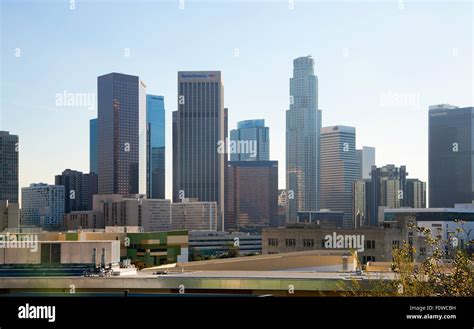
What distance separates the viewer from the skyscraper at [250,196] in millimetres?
41078

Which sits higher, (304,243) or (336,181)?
(336,181)

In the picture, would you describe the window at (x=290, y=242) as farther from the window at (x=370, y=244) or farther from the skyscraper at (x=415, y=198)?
the skyscraper at (x=415, y=198)

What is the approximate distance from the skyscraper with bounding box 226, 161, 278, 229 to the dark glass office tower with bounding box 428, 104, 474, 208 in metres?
14.0

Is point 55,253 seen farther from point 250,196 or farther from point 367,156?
point 250,196

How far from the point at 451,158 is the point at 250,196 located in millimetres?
26929

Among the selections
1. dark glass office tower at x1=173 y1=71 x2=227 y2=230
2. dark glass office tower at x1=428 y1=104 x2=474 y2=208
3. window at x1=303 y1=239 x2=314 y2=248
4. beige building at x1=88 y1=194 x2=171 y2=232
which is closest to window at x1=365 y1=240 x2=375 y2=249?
window at x1=303 y1=239 x2=314 y2=248

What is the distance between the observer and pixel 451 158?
760 inches

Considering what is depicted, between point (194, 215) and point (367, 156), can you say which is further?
point (194, 215)

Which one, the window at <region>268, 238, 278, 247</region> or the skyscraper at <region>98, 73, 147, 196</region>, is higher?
the skyscraper at <region>98, 73, 147, 196</region>

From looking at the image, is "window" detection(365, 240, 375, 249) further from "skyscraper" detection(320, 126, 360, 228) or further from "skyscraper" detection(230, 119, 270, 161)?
"skyscraper" detection(320, 126, 360, 228)

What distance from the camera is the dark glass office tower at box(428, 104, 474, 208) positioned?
1216 cm

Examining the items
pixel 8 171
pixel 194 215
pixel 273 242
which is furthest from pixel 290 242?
pixel 8 171

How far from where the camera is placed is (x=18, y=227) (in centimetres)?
1753
